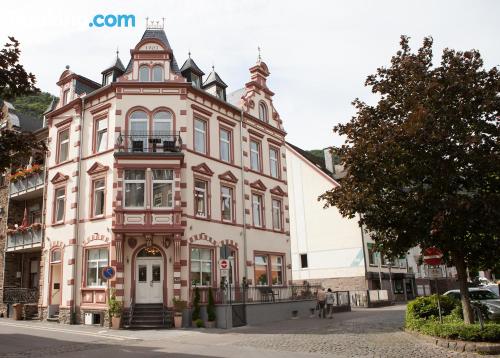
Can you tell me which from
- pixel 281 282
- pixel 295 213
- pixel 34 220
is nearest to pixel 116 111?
pixel 34 220

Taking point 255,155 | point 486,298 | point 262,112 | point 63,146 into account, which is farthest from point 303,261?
point 63,146

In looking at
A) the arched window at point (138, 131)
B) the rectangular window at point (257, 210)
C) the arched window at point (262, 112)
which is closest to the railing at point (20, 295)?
the arched window at point (138, 131)

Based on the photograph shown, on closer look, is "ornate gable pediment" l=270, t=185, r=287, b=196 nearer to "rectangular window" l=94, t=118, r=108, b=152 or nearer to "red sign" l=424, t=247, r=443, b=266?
"rectangular window" l=94, t=118, r=108, b=152

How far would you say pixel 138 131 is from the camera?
973 inches

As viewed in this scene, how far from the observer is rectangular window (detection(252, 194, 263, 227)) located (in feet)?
96.2

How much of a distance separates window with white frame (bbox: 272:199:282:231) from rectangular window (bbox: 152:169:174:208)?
9.04 meters

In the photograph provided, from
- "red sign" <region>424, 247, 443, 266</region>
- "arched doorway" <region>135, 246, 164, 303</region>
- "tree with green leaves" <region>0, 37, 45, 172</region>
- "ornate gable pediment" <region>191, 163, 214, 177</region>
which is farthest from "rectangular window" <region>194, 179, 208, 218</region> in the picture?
"tree with green leaves" <region>0, 37, 45, 172</region>

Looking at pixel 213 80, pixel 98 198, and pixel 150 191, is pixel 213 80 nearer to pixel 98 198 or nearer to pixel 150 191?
pixel 150 191

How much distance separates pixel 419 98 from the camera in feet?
51.4

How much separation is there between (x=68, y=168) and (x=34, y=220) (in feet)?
24.5

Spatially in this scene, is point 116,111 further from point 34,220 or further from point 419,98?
point 419,98

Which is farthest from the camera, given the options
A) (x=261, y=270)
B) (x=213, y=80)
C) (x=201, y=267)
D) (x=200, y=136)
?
(x=213, y=80)

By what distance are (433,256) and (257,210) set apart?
15.2m

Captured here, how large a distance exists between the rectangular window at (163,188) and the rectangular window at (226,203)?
3862 mm
